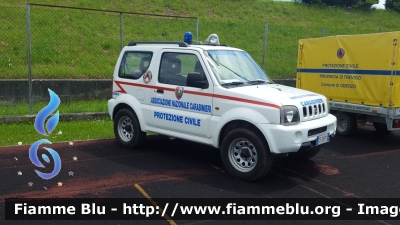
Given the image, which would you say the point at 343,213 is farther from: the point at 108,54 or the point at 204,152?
the point at 108,54

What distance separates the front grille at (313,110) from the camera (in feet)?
20.6

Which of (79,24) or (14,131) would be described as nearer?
(14,131)

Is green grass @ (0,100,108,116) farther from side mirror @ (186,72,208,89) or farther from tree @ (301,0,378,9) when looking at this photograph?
tree @ (301,0,378,9)

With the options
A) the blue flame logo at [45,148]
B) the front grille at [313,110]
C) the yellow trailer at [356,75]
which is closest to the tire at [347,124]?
the yellow trailer at [356,75]

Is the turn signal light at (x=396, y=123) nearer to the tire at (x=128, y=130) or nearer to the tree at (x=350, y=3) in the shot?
the tire at (x=128, y=130)

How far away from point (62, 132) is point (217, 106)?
176 inches

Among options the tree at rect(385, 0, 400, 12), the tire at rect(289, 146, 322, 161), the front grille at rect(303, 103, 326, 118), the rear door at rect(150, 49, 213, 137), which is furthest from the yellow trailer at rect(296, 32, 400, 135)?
the tree at rect(385, 0, 400, 12)

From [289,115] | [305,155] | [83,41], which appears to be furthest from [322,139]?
[83,41]

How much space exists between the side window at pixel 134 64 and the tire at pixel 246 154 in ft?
7.58

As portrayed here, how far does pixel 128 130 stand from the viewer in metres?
8.12

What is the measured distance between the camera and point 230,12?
2383 cm

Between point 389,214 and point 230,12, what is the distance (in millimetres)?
19919

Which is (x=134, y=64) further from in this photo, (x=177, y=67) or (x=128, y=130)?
(x=128, y=130)

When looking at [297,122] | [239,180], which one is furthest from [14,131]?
[297,122]
